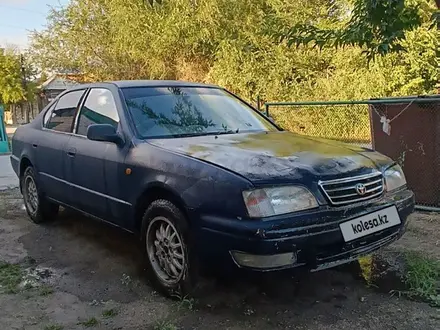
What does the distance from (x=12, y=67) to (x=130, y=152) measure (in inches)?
1351

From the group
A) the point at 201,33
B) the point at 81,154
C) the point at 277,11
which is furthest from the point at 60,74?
the point at 81,154

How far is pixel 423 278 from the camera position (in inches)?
129

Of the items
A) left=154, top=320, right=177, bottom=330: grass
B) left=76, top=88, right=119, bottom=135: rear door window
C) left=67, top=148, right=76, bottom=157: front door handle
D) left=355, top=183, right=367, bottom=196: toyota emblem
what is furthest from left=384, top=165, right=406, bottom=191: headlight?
left=67, top=148, right=76, bottom=157: front door handle

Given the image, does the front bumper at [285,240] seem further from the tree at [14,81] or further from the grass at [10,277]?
the tree at [14,81]

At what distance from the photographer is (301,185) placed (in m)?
2.62

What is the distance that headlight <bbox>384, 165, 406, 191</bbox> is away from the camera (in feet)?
10.2

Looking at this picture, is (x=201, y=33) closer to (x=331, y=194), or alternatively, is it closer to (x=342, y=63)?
(x=342, y=63)

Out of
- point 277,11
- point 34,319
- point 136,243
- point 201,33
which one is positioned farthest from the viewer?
point 201,33

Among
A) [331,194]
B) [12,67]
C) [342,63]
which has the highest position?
[12,67]

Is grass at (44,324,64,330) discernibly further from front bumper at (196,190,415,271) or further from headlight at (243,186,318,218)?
headlight at (243,186,318,218)

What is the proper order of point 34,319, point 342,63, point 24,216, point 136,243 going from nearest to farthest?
point 34,319 → point 136,243 → point 24,216 → point 342,63

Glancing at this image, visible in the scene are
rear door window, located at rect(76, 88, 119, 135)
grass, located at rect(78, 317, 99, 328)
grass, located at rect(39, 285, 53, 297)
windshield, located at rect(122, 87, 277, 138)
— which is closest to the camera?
grass, located at rect(78, 317, 99, 328)

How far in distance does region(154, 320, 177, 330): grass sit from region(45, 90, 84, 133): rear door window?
2.33m

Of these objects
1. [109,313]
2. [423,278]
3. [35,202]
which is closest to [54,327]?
[109,313]
